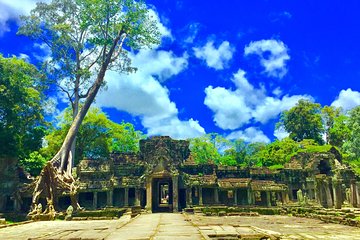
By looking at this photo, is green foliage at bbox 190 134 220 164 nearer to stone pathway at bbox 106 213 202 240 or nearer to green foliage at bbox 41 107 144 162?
green foliage at bbox 41 107 144 162

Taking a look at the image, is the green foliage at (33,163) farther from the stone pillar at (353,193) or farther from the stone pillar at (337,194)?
the stone pillar at (353,193)

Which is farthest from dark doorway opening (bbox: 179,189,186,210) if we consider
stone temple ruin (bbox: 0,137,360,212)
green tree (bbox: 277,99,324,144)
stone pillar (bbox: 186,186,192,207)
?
green tree (bbox: 277,99,324,144)

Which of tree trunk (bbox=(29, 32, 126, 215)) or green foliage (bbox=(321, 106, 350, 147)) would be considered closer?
tree trunk (bbox=(29, 32, 126, 215))

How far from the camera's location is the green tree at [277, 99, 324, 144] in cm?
6888

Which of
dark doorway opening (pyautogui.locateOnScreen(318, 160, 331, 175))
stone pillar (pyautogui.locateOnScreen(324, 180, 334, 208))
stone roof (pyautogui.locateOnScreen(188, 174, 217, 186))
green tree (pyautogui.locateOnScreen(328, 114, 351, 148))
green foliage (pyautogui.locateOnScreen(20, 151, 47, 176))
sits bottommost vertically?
stone pillar (pyautogui.locateOnScreen(324, 180, 334, 208))

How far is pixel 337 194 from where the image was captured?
1404 inches

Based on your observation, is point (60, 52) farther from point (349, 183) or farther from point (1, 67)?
point (349, 183)

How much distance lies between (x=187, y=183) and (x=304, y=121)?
147 feet

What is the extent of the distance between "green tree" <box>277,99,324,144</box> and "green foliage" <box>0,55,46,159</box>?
2027 inches

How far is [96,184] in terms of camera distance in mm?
34375

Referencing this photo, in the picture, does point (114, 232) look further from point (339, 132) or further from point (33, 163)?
point (339, 132)

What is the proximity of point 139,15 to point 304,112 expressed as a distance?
45.9 meters

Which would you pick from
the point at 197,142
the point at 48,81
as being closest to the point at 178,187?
the point at 48,81

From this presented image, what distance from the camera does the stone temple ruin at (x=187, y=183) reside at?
33.6 metres
